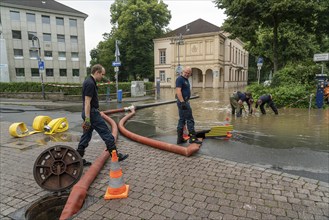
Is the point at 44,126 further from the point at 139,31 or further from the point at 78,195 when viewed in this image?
the point at 139,31

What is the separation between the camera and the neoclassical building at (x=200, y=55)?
40.2m

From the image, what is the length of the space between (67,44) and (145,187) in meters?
43.9

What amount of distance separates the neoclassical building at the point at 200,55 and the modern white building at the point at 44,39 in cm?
1441

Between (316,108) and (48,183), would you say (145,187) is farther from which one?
(316,108)

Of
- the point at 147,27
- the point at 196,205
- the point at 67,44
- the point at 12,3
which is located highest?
the point at 12,3

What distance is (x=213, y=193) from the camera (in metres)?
3.61

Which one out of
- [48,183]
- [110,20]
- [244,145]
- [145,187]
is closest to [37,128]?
[48,183]

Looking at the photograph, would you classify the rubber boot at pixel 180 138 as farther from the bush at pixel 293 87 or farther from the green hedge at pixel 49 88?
the green hedge at pixel 49 88

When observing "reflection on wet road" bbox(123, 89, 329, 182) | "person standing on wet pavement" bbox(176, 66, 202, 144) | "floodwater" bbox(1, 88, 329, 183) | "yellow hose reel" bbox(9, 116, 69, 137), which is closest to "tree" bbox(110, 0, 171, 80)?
"floodwater" bbox(1, 88, 329, 183)

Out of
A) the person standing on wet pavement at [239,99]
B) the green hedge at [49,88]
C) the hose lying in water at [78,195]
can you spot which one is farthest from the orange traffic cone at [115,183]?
the green hedge at [49,88]

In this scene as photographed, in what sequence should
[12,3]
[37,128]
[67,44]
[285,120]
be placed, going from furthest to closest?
[67,44], [12,3], [285,120], [37,128]

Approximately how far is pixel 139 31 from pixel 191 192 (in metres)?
42.6

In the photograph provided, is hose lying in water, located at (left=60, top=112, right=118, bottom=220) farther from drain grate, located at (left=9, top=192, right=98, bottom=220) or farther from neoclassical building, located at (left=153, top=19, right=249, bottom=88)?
neoclassical building, located at (left=153, top=19, right=249, bottom=88)

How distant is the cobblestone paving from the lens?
312 cm
